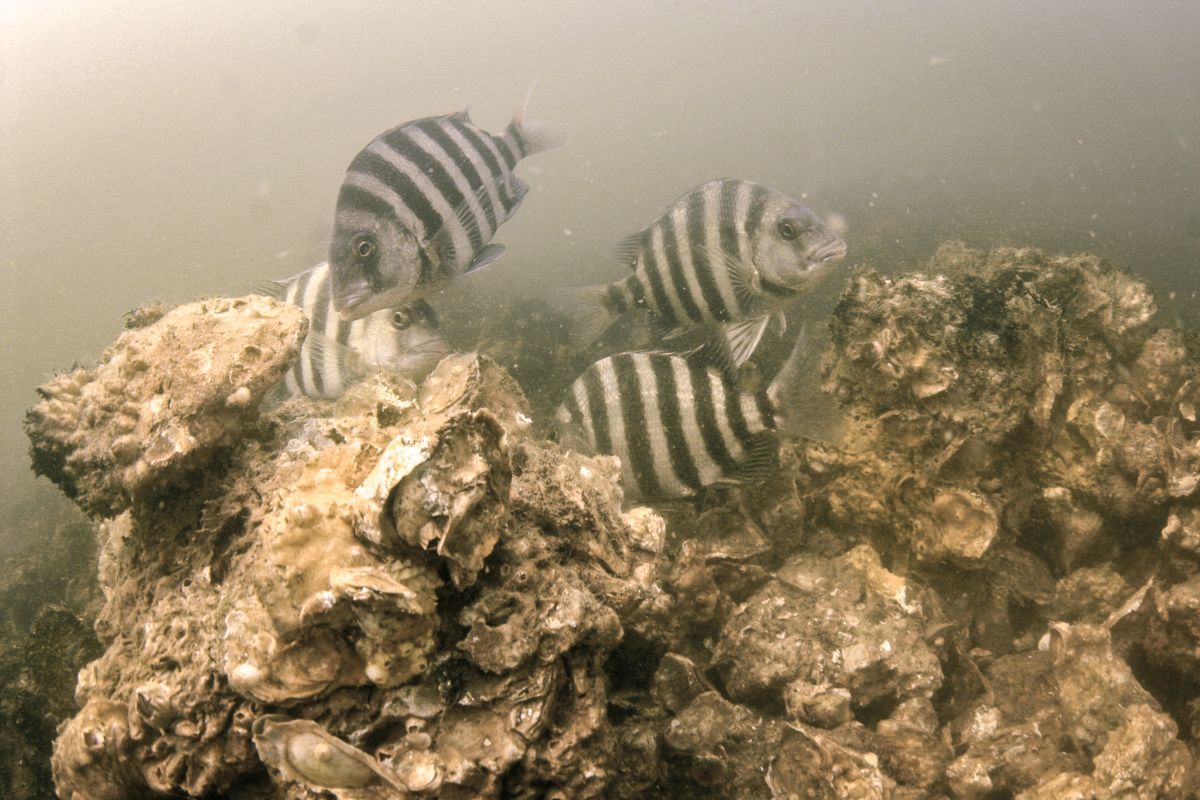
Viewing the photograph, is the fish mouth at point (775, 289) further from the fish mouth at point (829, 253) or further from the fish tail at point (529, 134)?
the fish tail at point (529, 134)

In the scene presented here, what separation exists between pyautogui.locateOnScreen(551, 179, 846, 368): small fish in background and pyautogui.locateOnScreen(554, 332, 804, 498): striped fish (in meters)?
1.05

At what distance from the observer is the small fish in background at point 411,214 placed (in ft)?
10.6

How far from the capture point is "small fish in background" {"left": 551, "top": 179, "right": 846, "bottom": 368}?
3.92m

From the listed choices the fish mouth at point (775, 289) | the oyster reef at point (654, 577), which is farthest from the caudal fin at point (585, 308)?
the oyster reef at point (654, 577)

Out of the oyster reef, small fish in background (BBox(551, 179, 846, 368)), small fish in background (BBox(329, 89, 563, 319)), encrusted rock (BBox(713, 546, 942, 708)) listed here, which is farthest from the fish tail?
encrusted rock (BBox(713, 546, 942, 708))

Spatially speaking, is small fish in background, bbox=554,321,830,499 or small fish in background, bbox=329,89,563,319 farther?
Result: small fish in background, bbox=329,89,563,319

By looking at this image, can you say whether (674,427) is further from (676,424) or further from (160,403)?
(160,403)

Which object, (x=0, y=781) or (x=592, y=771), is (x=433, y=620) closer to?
(x=592, y=771)

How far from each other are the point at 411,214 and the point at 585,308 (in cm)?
152

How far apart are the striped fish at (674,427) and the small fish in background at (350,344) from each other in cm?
121

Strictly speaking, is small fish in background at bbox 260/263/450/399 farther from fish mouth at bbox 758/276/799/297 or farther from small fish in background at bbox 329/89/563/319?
fish mouth at bbox 758/276/799/297

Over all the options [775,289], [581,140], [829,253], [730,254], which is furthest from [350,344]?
[581,140]

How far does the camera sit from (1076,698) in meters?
2.39

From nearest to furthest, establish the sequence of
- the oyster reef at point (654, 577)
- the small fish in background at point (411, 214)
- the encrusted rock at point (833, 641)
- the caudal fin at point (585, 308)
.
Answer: the oyster reef at point (654, 577), the encrusted rock at point (833, 641), the small fish in background at point (411, 214), the caudal fin at point (585, 308)
